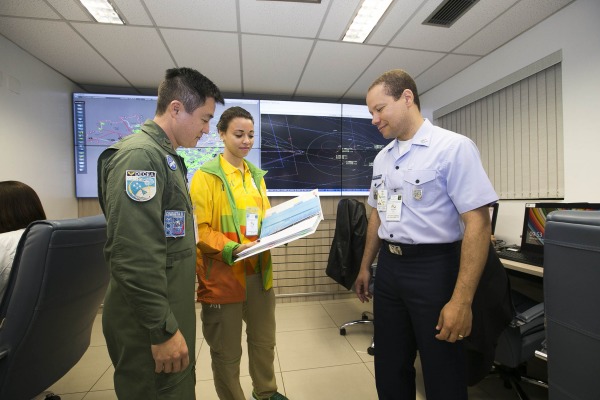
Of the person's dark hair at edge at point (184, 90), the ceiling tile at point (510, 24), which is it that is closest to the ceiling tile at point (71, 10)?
the person's dark hair at edge at point (184, 90)

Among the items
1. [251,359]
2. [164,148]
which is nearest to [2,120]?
[164,148]

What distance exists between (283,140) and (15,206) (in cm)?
262

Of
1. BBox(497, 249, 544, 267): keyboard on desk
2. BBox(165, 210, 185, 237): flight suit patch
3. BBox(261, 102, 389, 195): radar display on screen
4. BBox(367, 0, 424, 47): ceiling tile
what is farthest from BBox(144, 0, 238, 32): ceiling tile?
BBox(497, 249, 544, 267): keyboard on desk

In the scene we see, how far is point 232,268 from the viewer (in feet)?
4.73

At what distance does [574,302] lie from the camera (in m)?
0.58

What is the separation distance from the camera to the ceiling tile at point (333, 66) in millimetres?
2650

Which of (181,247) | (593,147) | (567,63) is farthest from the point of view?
(567,63)

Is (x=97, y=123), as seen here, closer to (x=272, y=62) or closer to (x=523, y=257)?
(x=272, y=62)

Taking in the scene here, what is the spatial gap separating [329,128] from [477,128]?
5.53 ft

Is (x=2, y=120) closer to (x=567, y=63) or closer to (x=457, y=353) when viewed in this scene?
(x=457, y=353)

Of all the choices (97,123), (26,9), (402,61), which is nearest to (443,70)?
(402,61)

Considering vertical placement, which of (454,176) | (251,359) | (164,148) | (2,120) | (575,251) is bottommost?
(251,359)

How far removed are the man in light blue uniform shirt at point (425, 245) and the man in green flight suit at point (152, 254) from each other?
2.83 ft

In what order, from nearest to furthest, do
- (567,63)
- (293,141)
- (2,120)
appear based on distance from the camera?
(567,63), (2,120), (293,141)
